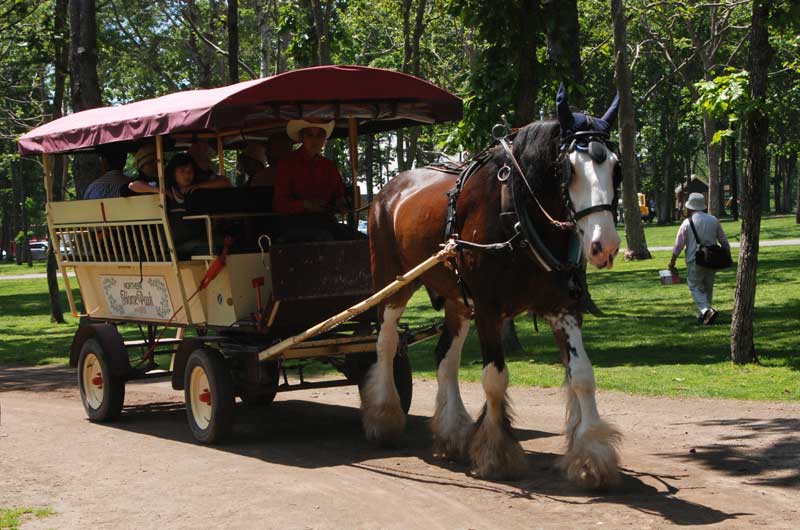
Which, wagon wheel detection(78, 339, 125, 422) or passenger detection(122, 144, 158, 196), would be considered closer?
wagon wheel detection(78, 339, 125, 422)

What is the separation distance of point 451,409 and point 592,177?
261cm

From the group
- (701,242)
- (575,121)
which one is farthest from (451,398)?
(701,242)

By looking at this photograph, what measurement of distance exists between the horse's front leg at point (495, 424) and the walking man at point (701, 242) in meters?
8.78

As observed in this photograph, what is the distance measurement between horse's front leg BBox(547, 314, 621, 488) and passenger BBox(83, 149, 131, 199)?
5142 millimetres

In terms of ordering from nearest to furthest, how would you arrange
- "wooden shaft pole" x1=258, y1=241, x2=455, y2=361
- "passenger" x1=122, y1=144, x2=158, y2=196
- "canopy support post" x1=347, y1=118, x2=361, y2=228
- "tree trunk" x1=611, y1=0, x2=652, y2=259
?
"wooden shaft pole" x1=258, y1=241, x2=455, y2=361 < "canopy support post" x1=347, y1=118, x2=361, y2=228 < "passenger" x1=122, y1=144, x2=158, y2=196 < "tree trunk" x1=611, y1=0, x2=652, y2=259

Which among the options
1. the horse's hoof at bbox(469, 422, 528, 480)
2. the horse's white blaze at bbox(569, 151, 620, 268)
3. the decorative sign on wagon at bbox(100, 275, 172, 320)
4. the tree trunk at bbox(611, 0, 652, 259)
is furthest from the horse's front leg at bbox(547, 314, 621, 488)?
the tree trunk at bbox(611, 0, 652, 259)

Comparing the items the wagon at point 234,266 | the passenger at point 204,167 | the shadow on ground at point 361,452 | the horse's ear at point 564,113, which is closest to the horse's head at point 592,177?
the horse's ear at point 564,113

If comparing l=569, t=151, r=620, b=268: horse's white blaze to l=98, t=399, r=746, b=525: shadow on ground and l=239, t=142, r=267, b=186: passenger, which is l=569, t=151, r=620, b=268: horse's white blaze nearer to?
l=98, t=399, r=746, b=525: shadow on ground

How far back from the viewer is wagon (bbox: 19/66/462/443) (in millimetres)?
9344

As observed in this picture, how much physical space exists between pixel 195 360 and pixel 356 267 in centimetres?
159

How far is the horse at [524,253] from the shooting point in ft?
23.7

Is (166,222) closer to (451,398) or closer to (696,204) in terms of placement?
(451,398)

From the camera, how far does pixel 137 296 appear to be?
36.6 feet

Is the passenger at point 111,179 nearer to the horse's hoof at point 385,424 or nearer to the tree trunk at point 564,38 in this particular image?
the horse's hoof at point 385,424
